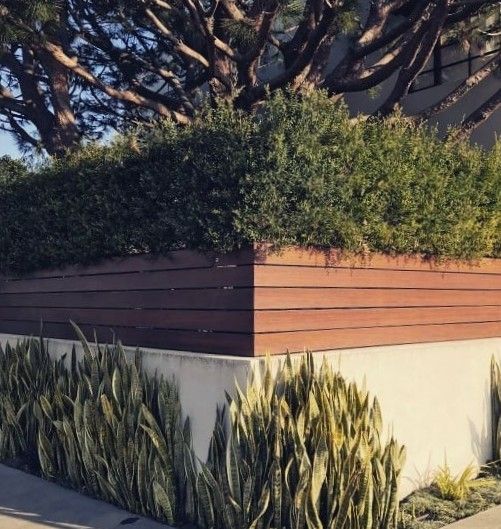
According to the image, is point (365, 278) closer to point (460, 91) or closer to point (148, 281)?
point (148, 281)

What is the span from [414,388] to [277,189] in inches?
73.7

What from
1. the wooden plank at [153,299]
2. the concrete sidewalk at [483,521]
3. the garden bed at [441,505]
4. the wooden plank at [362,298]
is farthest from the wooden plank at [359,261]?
the concrete sidewalk at [483,521]

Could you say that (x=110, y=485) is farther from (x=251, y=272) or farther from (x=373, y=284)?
(x=373, y=284)

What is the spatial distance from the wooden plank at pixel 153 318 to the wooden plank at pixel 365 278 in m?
0.30

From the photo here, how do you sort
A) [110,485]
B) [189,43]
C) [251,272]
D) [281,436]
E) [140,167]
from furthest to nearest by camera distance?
1. [189,43]
2. [140,167]
3. [110,485]
4. [251,272]
5. [281,436]

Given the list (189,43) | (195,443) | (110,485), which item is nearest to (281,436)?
(195,443)

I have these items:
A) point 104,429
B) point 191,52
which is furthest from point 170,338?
point 191,52

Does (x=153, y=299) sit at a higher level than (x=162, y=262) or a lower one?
lower

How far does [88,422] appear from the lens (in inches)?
201

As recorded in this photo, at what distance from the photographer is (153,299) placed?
538 cm

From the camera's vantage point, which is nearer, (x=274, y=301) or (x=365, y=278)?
(x=274, y=301)

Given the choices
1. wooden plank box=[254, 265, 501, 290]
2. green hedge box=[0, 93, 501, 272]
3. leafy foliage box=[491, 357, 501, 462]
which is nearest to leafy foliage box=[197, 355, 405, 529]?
wooden plank box=[254, 265, 501, 290]

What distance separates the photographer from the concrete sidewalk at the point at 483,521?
450cm

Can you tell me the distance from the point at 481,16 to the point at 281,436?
6.99m
